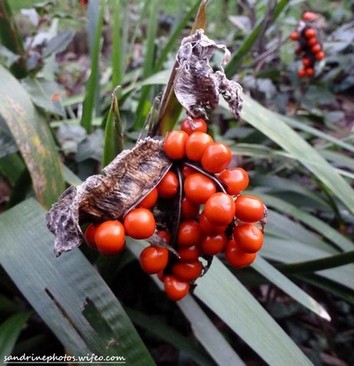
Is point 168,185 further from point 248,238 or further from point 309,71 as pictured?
point 309,71

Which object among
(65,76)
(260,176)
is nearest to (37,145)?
(260,176)

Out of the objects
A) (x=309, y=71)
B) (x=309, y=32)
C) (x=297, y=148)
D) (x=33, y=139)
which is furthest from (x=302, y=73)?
(x=33, y=139)

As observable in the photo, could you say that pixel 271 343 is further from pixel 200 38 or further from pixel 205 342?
pixel 200 38

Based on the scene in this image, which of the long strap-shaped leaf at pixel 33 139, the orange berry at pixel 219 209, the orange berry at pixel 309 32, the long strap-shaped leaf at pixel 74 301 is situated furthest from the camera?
the orange berry at pixel 309 32

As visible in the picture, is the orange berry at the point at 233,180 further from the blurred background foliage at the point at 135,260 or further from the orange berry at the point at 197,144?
the blurred background foliage at the point at 135,260

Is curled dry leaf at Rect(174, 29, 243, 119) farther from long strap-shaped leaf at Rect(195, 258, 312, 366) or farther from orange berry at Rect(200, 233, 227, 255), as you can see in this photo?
long strap-shaped leaf at Rect(195, 258, 312, 366)

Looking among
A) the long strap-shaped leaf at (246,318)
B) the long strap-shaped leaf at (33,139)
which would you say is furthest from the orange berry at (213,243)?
the long strap-shaped leaf at (33,139)
